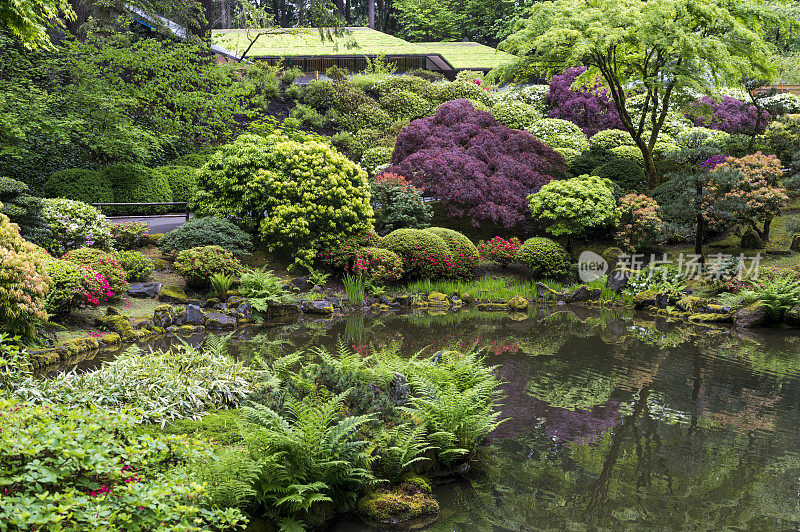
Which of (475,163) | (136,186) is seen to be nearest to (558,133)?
(475,163)

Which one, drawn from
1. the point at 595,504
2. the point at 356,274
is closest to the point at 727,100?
the point at 356,274

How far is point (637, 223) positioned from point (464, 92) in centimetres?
1227

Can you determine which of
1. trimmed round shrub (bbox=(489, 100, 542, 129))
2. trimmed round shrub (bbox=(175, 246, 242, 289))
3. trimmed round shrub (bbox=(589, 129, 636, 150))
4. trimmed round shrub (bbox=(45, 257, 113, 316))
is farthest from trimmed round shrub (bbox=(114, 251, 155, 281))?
trimmed round shrub (bbox=(489, 100, 542, 129))

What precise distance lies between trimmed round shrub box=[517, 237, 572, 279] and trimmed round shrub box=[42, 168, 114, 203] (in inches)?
420

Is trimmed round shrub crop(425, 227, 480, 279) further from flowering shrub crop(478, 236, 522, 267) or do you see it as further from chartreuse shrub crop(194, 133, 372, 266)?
chartreuse shrub crop(194, 133, 372, 266)

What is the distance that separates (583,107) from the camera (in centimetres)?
2333

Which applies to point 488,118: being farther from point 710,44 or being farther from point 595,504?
point 595,504

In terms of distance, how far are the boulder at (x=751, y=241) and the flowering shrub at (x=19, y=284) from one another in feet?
47.0

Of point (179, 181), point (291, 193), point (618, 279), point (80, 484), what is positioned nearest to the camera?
point (80, 484)

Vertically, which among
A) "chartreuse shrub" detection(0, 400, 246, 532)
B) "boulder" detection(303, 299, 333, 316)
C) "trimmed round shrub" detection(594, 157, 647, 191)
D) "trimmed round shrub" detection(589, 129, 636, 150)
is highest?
"trimmed round shrub" detection(589, 129, 636, 150)

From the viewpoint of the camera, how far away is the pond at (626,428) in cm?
458

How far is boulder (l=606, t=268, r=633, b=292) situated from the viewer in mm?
14164

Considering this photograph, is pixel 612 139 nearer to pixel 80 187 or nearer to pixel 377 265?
pixel 377 265

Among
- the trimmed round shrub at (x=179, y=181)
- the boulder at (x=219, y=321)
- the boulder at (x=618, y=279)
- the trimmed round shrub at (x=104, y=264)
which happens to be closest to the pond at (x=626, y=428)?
the boulder at (x=219, y=321)
